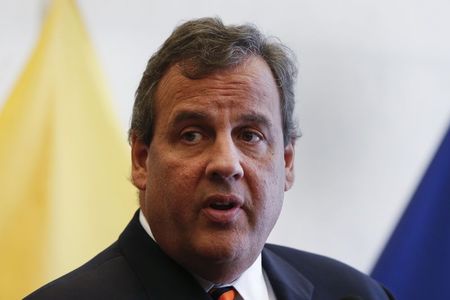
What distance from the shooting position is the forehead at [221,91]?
153 cm

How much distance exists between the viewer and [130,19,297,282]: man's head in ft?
4.81

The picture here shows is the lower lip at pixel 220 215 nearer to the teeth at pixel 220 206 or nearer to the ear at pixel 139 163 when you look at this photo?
the teeth at pixel 220 206

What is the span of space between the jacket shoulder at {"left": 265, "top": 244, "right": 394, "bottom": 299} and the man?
0.58ft

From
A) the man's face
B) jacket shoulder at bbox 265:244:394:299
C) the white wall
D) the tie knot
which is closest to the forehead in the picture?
the man's face

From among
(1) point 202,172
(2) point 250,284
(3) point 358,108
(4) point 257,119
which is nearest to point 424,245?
(3) point 358,108

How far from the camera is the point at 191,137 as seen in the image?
153 cm

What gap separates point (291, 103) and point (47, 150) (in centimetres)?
75

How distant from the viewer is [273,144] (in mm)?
1598

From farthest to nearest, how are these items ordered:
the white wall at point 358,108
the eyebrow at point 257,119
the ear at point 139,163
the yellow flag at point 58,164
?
the white wall at point 358,108 → the yellow flag at point 58,164 → the ear at point 139,163 → the eyebrow at point 257,119

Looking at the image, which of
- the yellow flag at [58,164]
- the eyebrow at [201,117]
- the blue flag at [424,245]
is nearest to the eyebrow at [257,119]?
the eyebrow at [201,117]

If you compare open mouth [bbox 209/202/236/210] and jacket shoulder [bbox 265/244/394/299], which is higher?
open mouth [bbox 209/202/236/210]

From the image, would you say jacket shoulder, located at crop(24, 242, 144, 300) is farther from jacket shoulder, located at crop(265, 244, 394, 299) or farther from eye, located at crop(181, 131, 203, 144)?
jacket shoulder, located at crop(265, 244, 394, 299)

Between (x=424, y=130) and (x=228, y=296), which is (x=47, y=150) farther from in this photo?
(x=424, y=130)

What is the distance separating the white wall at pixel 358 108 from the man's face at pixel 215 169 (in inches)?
32.4
